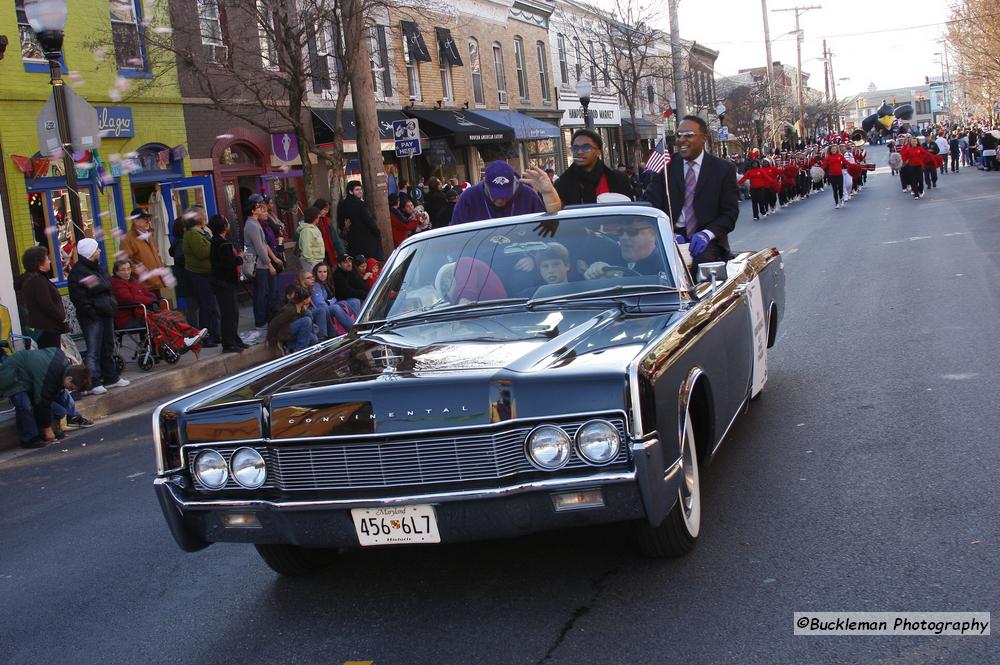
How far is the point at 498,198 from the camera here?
7824 mm

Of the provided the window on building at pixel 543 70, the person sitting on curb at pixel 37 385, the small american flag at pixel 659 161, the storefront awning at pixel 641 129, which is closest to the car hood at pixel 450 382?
the small american flag at pixel 659 161

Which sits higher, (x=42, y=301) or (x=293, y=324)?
(x=42, y=301)

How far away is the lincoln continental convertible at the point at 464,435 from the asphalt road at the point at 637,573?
0.32 metres

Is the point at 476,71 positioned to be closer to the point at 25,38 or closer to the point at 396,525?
the point at 25,38

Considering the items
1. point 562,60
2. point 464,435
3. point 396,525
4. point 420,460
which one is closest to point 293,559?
point 396,525

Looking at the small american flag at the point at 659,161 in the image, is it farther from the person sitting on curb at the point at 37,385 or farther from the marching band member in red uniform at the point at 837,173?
the marching band member in red uniform at the point at 837,173

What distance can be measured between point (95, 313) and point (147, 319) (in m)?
1.24

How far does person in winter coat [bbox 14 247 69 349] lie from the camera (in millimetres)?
11148

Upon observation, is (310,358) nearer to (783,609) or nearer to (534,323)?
(534,323)

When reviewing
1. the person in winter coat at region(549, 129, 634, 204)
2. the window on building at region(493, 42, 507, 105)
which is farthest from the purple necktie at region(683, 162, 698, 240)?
the window on building at region(493, 42, 507, 105)

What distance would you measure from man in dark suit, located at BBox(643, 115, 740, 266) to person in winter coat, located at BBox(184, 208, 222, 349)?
25.0ft

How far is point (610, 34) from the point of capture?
4228cm

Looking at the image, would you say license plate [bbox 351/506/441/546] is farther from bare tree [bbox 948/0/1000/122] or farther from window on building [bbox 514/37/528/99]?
bare tree [bbox 948/0/1000/122]

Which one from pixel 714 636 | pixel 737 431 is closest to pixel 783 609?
pixel 714 636
